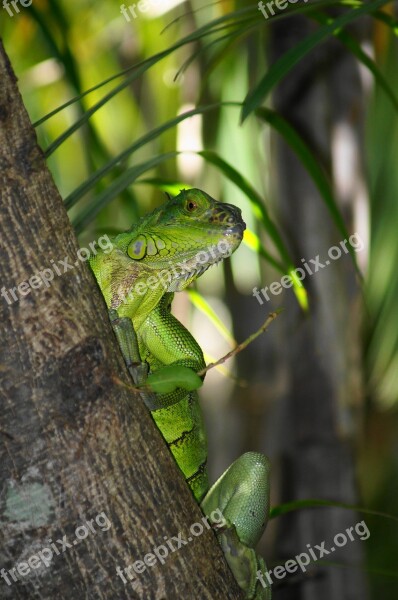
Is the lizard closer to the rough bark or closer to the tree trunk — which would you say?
the rough bark

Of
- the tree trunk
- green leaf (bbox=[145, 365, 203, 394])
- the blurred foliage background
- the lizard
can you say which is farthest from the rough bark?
the tree trunk

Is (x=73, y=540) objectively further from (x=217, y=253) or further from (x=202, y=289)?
(x=202, y=289)

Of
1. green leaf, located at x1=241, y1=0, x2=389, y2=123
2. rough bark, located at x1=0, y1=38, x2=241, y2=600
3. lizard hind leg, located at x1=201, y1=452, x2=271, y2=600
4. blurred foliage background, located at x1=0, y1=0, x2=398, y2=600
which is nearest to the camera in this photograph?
rough bark, located at x1=0, y1=38, x2=241, y2=600

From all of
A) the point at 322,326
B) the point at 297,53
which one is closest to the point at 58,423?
the point at 297,53

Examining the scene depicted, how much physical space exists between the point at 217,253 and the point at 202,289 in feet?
5.13

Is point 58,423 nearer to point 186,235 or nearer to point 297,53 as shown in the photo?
point 186,235

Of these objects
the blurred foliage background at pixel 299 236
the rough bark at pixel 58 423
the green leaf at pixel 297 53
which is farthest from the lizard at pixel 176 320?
the blurred foliage background at pixel 299 236

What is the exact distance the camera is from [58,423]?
780mm

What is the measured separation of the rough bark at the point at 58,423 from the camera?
77 cm

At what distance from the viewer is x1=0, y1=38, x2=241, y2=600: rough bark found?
0.77 metres

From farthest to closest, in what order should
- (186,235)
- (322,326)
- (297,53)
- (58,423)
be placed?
(322,326) < (186,235) < (297,53) < (58,423)

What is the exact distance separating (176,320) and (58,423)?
476 mm

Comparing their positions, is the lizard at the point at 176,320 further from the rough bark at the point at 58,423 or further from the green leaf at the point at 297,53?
the rough bark at the point at 58,423

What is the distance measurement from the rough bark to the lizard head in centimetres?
38
